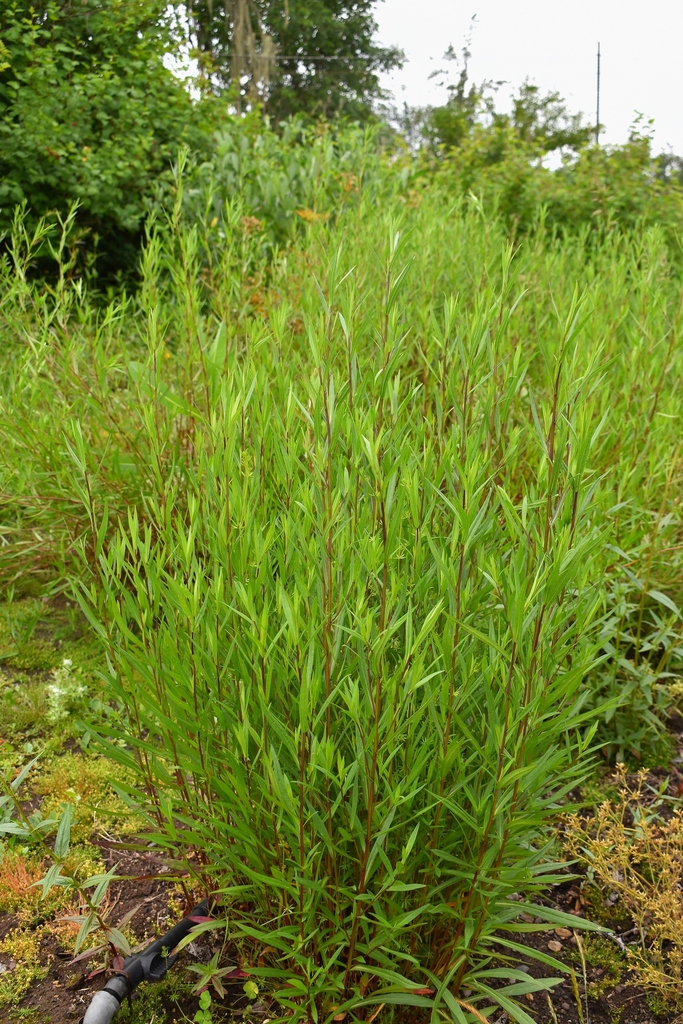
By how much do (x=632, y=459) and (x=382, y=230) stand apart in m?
1.92

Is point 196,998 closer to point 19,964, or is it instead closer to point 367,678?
point 19,964

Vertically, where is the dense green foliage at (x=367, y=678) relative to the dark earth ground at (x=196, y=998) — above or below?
above

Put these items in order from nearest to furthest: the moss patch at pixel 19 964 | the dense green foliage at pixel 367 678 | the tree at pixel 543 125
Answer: the dense green foliage at pixel 367 678 → the moss patch at pixel 19 964 → the tree at pixel 543 125

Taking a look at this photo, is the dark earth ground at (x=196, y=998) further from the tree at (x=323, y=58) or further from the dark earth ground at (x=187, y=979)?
the tree at (x=323, y=58)

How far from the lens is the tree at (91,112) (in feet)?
17.9

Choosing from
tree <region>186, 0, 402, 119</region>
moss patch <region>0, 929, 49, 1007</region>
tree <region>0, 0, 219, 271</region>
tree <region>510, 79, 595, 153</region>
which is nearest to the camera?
moss patch <region>0, 929, 49, 1007</region>

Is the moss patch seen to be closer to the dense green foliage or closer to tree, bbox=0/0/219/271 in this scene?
the dense green foliage

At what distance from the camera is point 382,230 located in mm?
4016

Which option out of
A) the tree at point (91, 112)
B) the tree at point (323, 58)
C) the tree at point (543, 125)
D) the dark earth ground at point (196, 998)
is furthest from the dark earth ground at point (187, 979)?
the tree at point (323, 58)

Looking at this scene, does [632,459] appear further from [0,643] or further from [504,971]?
[0,643]

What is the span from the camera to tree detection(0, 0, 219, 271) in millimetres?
5453

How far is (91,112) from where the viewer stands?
6293mm

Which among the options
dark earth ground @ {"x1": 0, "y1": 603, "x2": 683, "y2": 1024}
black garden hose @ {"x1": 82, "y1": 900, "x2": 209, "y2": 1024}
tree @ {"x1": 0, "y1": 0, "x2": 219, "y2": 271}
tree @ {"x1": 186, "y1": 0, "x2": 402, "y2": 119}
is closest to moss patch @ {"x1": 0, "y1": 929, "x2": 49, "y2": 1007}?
dark earth ground @ {"x1": 0, "y1": 603, "x2": 683, "y2": 1024}

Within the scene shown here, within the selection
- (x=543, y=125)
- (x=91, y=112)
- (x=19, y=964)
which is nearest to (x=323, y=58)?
(x=543, y=125)
